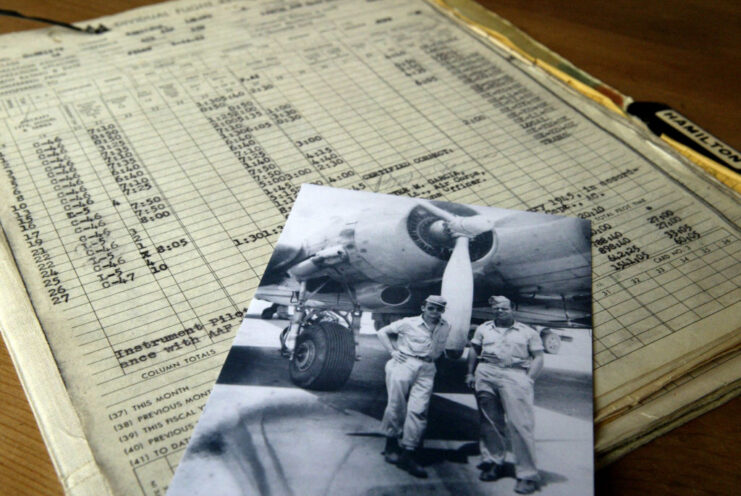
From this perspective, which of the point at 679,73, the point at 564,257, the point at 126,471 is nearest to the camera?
the point at 126,471

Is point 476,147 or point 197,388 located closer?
point 197,388

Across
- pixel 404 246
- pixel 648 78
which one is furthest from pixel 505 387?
pixel 648 78

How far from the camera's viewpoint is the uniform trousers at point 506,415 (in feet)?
1.07

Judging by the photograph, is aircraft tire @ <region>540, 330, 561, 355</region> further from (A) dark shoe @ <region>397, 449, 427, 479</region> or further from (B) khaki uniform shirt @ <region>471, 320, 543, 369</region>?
(A) dark shoe @ <region>397, 449, 427, 479</region>

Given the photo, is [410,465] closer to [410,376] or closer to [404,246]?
[410,376]

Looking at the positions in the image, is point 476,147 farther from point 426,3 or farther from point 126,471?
point 126,471

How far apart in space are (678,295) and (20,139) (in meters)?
0.50

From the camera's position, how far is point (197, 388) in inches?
13.9

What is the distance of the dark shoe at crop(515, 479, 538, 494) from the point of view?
31 cm

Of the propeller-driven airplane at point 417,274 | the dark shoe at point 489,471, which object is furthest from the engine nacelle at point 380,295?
the dark shoe at point 489,471

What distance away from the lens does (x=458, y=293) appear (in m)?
0.40

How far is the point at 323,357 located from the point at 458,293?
3.7 inches

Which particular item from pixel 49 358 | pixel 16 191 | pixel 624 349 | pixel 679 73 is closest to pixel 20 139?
pixel 16 191

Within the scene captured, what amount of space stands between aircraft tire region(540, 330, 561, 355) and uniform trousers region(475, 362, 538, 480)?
25mm
